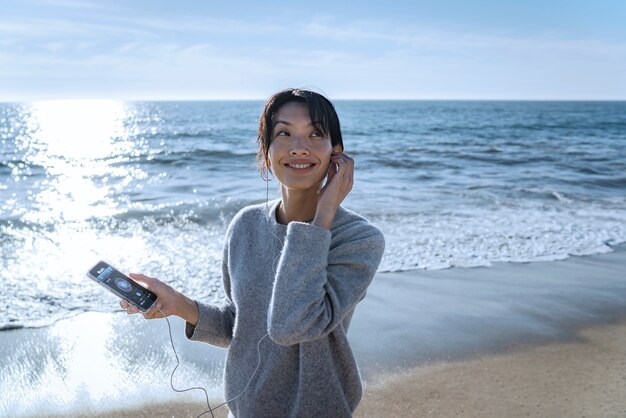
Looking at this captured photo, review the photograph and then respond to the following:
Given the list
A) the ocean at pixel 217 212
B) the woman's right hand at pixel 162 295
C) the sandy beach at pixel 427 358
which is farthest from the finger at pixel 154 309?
the ocean at pixel 217 212

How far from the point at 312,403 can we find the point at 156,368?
2.67 m

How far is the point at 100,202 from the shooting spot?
11.8 m

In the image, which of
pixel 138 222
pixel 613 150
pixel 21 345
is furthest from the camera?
pixel 613 150

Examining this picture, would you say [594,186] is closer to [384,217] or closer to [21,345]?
[384,217]

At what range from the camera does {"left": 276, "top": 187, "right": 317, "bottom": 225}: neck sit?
208cm

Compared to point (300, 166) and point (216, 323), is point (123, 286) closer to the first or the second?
point (216, 323)

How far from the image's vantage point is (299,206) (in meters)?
2.08

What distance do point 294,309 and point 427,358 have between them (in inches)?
116

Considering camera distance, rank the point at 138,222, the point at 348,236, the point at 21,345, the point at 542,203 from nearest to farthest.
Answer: the point at 348,236 → the point at 21,345 → the point at 138,222 → the point at 542,203

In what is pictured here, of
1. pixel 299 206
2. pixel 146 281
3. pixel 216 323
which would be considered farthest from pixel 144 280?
pixel 299 206

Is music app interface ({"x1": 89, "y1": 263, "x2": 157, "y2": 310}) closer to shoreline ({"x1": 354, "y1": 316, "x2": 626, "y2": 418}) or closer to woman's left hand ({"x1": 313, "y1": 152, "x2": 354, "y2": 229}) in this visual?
woman's left hand ({"x1": 313, "y1": 152, "x2": 354, "y2": 229})

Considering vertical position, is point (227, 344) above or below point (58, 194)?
above

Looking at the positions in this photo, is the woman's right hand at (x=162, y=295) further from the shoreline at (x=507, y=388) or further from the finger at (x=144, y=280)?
the shoreline at (x=507, y=388)

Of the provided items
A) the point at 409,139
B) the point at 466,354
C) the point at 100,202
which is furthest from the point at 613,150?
the point at 466,354
